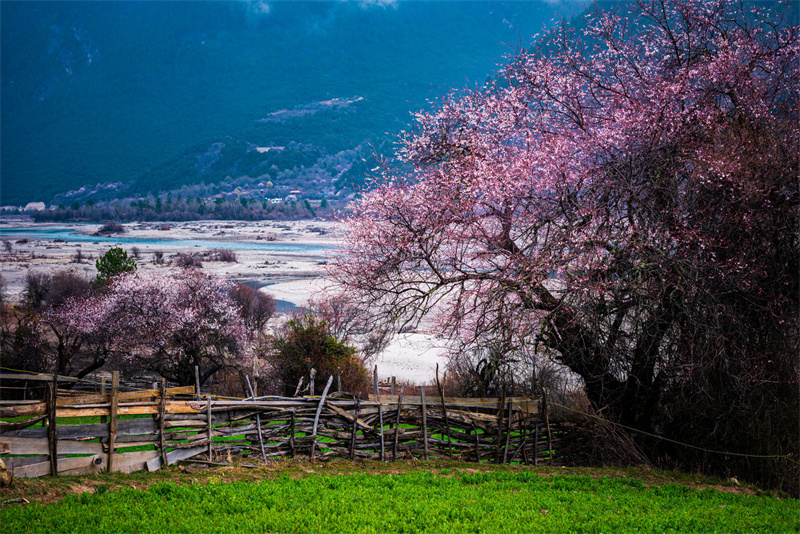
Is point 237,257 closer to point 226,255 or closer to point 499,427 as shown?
point 226,255

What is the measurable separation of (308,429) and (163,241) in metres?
78.6

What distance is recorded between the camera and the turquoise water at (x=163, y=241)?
3103 inches

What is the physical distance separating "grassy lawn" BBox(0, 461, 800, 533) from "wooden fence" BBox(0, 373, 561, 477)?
559 mm

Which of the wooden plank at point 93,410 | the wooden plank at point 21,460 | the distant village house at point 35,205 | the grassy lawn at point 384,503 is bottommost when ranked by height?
the grassy lawn at point 384,503

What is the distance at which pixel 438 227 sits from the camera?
1078cm

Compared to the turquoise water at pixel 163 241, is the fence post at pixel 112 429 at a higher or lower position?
lower

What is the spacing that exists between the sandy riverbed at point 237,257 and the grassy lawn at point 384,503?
23.4 feet

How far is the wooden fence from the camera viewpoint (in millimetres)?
8766

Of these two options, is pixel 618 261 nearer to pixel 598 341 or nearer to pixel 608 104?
pixel 598 341

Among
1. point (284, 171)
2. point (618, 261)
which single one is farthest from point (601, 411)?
point (284, 171)

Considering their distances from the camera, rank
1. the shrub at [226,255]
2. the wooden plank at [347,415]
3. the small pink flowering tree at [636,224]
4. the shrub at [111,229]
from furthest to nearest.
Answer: the shrub at [111,229]
the shrub at [226,255]
the wooden plank at [347,415]
the small pink flowering tree at [636,224]

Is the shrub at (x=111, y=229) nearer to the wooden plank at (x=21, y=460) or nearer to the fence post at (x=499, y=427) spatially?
the wooden plank at (x=21, y=460)

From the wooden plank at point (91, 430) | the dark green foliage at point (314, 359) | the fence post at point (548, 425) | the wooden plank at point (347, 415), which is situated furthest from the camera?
the dark green foliage at point (314, 359)

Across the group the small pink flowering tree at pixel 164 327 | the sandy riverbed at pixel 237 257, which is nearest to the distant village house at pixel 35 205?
the sandy riverbed at pixel 237 257
